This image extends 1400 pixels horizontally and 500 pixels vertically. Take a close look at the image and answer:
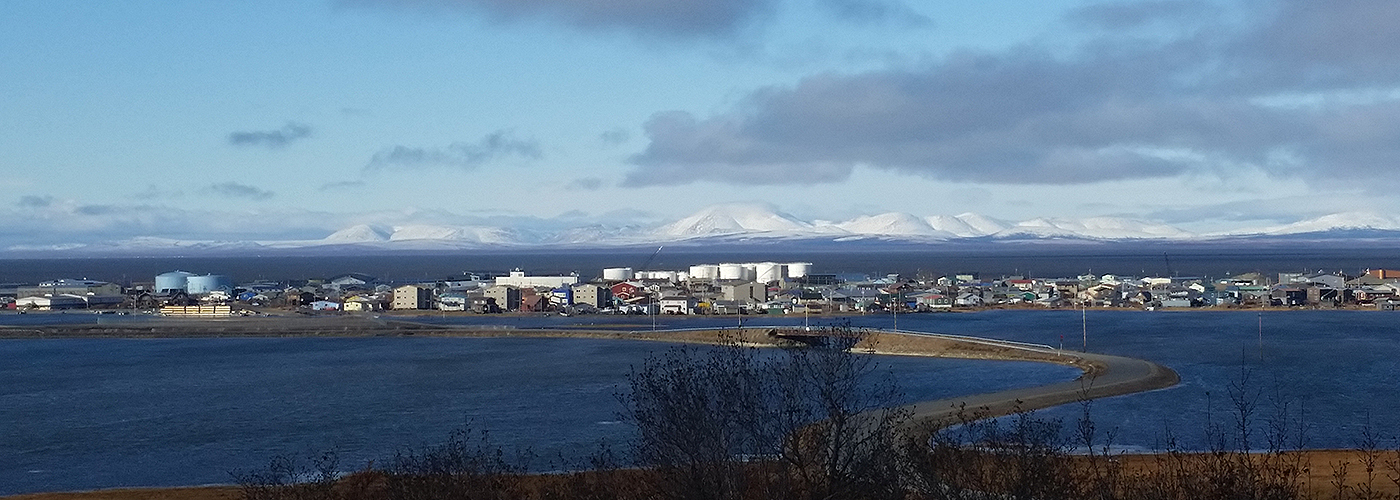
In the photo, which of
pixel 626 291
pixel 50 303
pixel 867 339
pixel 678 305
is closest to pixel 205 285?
pixel 50 303

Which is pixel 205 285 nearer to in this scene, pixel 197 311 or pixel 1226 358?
pixel 197 311

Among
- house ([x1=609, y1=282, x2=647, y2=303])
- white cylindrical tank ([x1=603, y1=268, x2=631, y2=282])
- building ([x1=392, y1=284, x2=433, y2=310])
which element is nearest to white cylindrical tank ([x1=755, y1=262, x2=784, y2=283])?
white cylindrical tank ([x1=603, y1=268, x2=631, y2=282])

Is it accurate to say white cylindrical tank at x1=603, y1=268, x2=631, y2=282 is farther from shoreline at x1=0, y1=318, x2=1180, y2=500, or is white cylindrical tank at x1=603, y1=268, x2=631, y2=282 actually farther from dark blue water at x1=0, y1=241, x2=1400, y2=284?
shoreline at x1=0, y1=318, x2=1180, y2=500

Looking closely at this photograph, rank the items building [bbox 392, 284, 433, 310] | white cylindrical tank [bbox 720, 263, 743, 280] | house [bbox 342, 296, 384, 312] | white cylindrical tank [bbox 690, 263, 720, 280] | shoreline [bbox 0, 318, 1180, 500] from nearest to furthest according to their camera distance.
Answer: shoreline [bbox 0, 318, 1180, 500], house [bbox 342, 296, 384, 312], building [bbox 392, 284, 433, 310], white cylindrical tank [bbox 720, 263, 743, 280], white cylindrical tank [bbox 690, 263, 720, 280]

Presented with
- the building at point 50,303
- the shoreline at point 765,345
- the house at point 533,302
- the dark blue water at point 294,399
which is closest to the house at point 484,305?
the house at point 533,302

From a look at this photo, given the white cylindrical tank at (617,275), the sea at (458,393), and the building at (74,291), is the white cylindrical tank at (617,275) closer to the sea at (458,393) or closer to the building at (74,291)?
the building at (74,291)

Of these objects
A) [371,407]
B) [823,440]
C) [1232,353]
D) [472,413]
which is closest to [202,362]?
[371,407]
